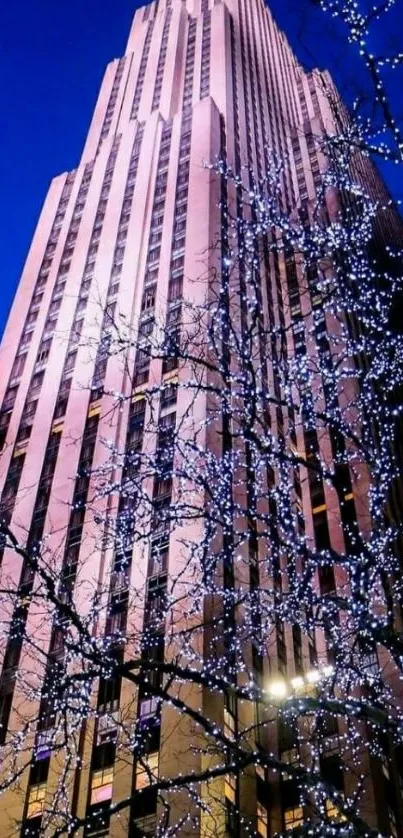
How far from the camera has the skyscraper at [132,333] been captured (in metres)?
26.5

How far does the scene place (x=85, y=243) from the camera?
5606 cm

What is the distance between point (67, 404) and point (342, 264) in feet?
115

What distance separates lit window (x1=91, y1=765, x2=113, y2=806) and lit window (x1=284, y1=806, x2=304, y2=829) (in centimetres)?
590

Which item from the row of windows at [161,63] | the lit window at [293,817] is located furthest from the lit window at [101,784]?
the row of windows at [161,63]

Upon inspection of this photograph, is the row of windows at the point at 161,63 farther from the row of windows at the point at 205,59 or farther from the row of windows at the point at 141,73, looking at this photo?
the row of windows at the point at 205,59

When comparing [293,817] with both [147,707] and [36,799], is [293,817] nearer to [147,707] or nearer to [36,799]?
[147,707]

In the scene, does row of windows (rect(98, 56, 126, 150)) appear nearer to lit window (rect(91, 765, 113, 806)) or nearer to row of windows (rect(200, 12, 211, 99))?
row of windows (rect(200, 12, 211, 99))

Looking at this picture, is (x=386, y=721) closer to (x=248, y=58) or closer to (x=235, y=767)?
(x=235, y=767)

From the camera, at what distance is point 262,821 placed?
88.7ft

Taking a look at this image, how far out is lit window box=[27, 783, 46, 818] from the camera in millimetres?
27125

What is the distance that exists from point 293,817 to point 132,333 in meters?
26.9

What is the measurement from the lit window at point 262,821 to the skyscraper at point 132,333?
0.06 metres

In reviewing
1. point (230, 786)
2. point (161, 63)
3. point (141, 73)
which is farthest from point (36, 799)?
point (141, 73)

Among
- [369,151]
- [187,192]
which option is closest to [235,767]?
[369,151]
